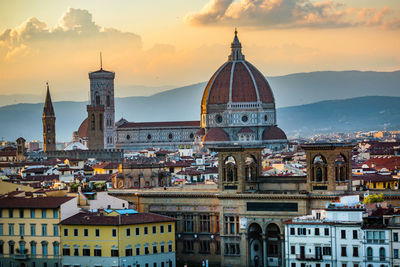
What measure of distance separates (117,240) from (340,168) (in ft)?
47.5

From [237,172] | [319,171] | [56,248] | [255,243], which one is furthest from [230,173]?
[56,248]

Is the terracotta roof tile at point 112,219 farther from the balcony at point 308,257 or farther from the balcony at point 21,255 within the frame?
the balcony at point 308,257

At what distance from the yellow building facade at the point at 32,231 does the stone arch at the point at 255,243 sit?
1100 cm

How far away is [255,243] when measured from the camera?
75562mm

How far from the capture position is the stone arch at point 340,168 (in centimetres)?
7400

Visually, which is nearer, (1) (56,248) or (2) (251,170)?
(1) (56,248)

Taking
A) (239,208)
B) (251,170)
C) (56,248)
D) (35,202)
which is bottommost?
(56,248)

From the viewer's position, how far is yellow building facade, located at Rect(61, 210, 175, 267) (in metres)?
70.6

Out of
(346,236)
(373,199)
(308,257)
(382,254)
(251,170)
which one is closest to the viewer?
(382,254)

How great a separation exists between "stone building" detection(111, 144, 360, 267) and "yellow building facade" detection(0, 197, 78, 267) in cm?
759

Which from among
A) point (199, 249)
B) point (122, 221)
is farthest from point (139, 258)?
point (199, 249)

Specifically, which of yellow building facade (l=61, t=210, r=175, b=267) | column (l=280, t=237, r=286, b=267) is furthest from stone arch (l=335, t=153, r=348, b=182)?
yellow building facade (l=61, t=210, r=175, b=267)

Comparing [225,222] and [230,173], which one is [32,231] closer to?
[225,222]

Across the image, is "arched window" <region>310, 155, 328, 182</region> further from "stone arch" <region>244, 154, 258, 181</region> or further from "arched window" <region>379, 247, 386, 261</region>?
"arched window" <region>379, 247, 386, 261</region>
